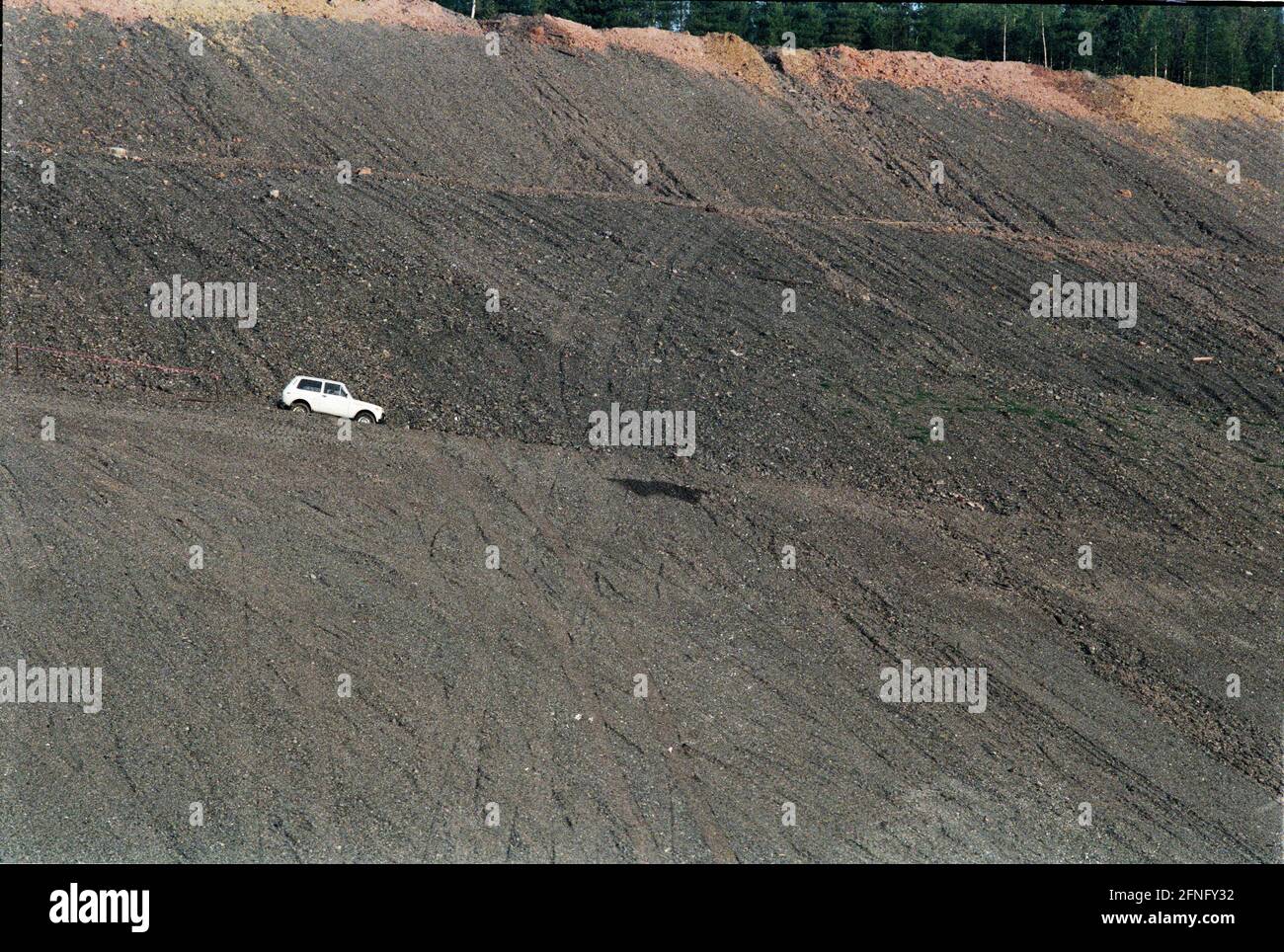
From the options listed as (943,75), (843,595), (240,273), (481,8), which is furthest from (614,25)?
(843,595)

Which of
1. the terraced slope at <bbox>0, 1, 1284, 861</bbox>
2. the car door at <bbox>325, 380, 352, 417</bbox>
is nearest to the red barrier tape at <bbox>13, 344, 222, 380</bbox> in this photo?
the terraced slope at <bbox>0, 1, 1284, 861</bbox>

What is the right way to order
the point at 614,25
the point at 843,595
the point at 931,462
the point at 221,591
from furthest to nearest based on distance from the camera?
the point at 614,25, the point at 931,462, the point at 843,595, the point at 221,591

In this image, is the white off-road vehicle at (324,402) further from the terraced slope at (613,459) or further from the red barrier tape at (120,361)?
the red barrier tape at (120,361)

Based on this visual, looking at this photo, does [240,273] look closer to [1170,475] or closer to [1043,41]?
[1170,475]

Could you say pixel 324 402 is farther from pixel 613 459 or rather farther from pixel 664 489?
pixel 664 489

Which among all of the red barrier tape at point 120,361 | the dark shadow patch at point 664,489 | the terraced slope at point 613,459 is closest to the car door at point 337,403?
the terraced slope at point 613,459
